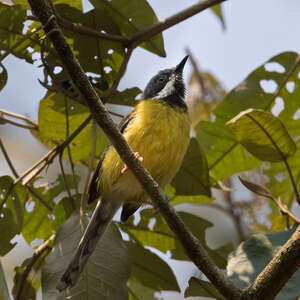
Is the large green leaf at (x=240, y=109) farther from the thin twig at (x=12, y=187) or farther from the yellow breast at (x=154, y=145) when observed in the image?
→ the thin twig at (x=12, y=187)

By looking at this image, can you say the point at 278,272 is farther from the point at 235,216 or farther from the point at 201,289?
the point at 235,216

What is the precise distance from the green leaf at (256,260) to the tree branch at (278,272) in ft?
1.17

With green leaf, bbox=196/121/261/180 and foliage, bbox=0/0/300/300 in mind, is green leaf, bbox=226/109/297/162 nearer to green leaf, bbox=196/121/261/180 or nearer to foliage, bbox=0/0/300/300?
foliage, bbox=0/0/300/300

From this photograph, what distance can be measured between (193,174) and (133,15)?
1.14 meters

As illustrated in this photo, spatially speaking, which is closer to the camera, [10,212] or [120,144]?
[120,144]

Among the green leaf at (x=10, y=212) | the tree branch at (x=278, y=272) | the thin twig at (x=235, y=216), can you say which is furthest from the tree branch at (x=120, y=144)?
the thin twig at (x=235, y=216)

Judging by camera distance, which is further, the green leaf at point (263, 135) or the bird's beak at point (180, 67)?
the bird's beak at point (180, 67)

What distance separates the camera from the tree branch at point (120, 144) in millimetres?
2301

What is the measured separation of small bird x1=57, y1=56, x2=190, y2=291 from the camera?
3.38m

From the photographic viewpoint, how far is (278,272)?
7.40 feet

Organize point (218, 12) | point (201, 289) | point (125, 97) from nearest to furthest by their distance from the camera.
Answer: point (201, 289), point (125, 97), point (218, 12)

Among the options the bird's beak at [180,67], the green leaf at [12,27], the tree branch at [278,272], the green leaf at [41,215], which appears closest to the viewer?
the tree branch at [278,272]

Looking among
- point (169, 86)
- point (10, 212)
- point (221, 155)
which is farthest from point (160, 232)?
point (169, 86)

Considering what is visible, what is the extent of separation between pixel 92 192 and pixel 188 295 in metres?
1.16
